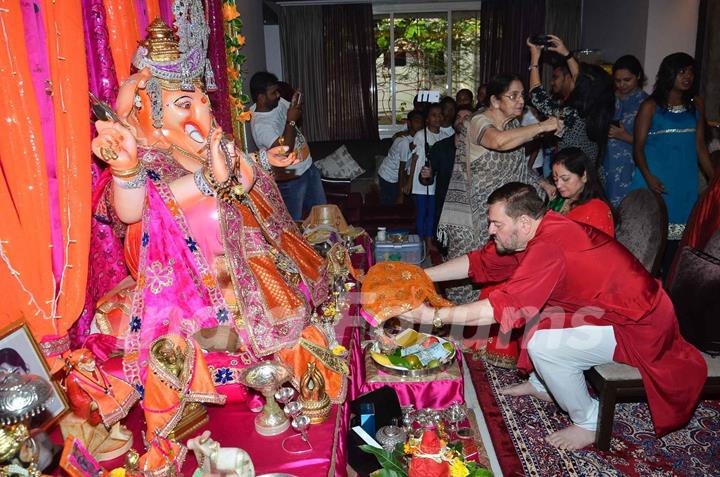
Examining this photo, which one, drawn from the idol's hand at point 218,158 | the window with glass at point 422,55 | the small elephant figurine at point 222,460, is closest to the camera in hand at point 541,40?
the idol's hand at point 218,158

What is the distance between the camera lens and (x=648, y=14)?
6266 mm

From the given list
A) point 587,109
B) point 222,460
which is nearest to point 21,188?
point 222,460

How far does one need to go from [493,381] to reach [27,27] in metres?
2.57

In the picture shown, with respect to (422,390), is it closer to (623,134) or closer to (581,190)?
(581,190)

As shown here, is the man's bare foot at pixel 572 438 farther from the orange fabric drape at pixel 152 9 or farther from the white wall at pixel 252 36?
the white wall at pixel 252 36

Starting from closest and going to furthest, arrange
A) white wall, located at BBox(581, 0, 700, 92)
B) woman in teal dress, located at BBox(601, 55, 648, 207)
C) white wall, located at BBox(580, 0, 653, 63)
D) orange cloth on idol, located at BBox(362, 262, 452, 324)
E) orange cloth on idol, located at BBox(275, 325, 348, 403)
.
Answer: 1. orange cloth on idol, located at BBox(275, 325, 348, 403)
2. orange cloth on idol, located at BBox(362, 262, 452, 324)
3. woman in teal dress, located at BBox(601, 55, 648, 207)
4. white wall, located at BBox(581, 0, 700, 92)
5. white wall, located at BBox(580, 0, 653, 63)

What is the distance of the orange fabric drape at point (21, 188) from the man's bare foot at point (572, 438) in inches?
80.1

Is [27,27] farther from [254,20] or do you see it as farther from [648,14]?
[648,14]

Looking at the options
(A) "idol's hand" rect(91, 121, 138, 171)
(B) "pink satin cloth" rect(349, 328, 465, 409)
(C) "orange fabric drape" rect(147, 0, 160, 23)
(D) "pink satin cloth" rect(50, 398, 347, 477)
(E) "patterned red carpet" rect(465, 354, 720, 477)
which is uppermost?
(C) "orange fabric drape" rect(147, 0, 160, 23)

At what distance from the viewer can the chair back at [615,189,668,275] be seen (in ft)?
9.48

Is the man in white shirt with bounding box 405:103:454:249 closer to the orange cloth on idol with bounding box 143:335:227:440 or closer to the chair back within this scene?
the chair back

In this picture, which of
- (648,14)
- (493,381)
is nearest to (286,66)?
(648,14)

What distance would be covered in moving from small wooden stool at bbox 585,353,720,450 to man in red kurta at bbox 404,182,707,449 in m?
0.04

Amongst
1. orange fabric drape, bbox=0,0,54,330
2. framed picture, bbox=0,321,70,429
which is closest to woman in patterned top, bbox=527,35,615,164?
orange fabric drape, bbox=0,0,54,330
